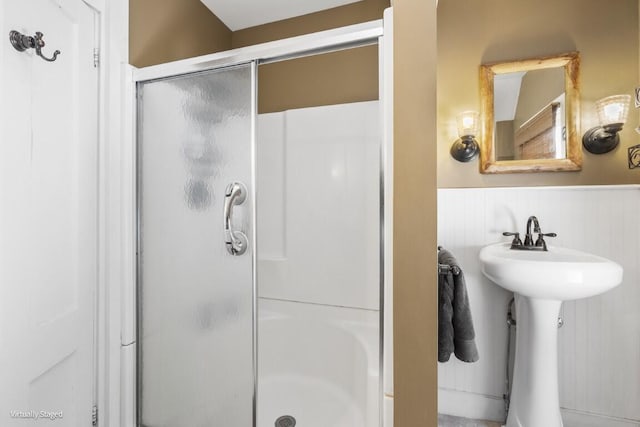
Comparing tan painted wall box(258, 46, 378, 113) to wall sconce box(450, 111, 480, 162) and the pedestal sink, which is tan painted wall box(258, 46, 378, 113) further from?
the pedestal sink

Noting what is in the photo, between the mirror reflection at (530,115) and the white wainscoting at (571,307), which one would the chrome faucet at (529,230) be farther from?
the mirror reflection at (530,115)

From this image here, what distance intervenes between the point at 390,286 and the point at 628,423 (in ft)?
5.37

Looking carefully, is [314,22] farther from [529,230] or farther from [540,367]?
[540,367]

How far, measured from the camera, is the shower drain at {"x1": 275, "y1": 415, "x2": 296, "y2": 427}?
1660 millimetres

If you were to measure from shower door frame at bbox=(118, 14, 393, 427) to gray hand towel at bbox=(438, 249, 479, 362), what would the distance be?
61cm

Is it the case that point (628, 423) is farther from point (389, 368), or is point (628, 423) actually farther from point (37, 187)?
point (37, 187)

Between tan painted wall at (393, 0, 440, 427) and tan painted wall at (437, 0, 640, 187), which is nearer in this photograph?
tan painted wall at (393, 0, 440, 427)

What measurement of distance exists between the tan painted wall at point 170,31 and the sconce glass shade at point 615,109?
2285 millimetres

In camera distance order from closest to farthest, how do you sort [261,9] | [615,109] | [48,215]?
1. [48,215]
2. [615,109]
3. [261,9]

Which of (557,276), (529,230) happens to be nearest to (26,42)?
(557,276)

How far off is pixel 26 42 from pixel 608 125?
2450 mm

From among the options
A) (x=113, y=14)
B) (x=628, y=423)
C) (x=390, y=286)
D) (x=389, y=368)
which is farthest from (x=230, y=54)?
(x=628, y=423)

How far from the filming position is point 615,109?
60.2 inches

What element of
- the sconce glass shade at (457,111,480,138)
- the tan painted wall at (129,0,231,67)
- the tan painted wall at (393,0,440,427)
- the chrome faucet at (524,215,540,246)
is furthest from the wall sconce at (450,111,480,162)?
the tan painted wall at (129,0,231,67)
